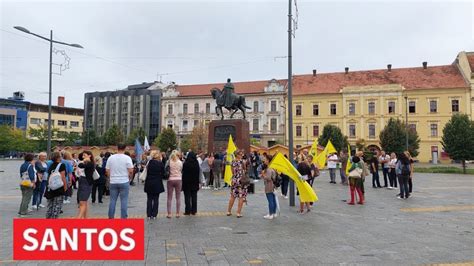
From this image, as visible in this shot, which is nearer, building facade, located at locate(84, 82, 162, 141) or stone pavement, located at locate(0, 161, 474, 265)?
stone pavement, located at locate(0, 161, 474, 265)

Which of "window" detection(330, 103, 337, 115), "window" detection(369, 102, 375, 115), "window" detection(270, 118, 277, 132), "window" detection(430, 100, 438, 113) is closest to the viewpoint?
"window" detection(430, 100, 438, 113)

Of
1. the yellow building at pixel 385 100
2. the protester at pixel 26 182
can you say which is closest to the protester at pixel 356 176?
the protester at pixel 26 182

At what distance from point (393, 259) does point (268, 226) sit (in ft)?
10.8

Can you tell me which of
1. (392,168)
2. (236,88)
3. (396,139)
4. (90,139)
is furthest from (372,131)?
(90,139)

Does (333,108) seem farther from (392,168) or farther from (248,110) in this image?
(392,168)

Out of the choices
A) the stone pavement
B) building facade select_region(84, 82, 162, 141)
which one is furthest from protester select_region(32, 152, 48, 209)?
building facade select_region(84, 82, 162, 141)

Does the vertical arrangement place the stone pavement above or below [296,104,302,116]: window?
below

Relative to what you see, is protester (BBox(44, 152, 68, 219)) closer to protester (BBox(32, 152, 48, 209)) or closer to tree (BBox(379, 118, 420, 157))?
protester (BBox(32, 152, 48, 209))

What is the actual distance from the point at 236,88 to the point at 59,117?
180 feet

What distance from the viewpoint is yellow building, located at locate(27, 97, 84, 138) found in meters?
94.1

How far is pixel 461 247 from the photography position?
274 inches

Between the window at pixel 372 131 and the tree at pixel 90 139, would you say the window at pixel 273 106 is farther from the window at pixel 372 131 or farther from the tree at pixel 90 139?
the tree at pixel 90 139

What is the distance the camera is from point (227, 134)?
23500mm

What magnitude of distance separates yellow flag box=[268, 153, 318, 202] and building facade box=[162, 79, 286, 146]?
175 feet
